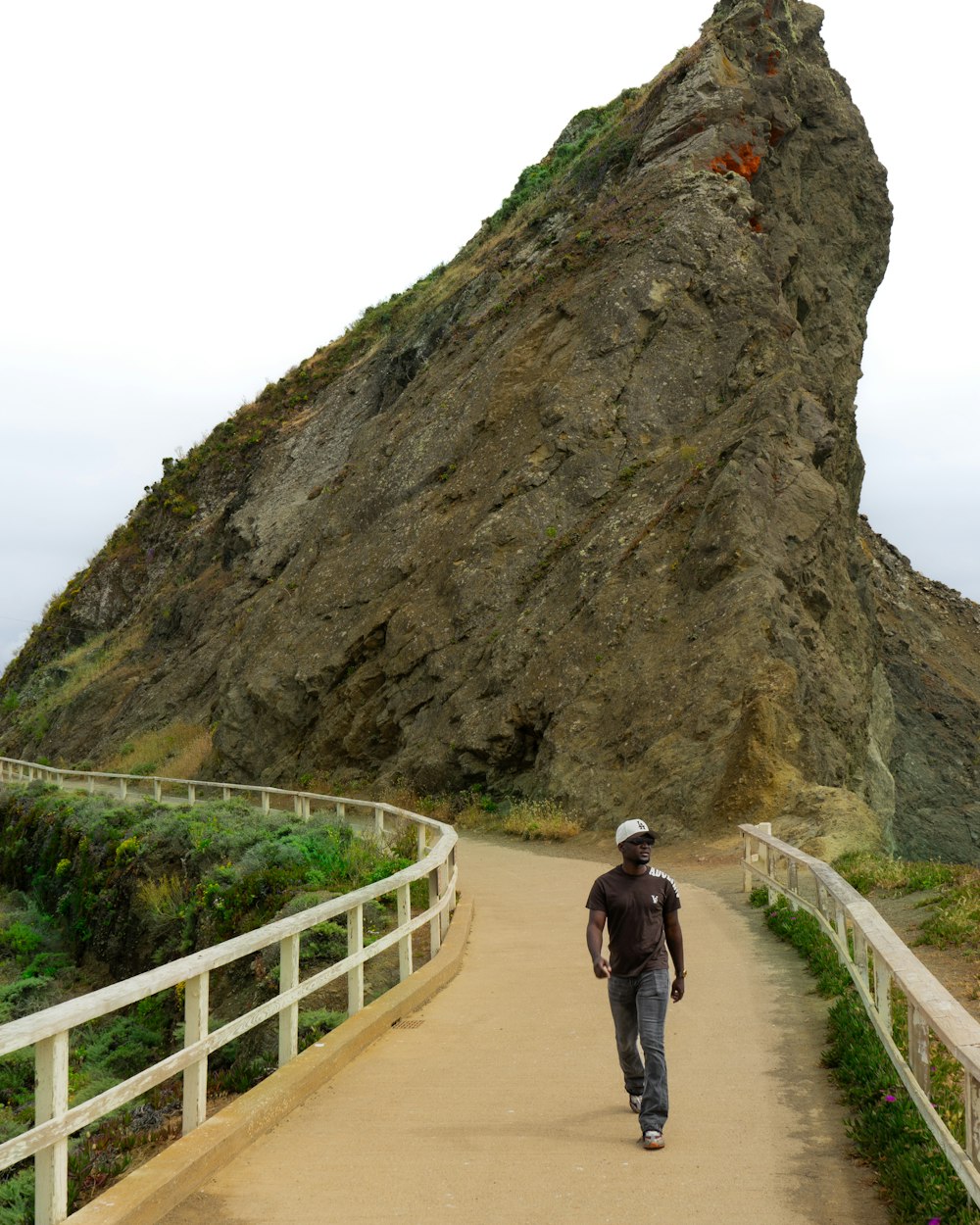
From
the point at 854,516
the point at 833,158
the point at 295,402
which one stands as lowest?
the point at 854,516

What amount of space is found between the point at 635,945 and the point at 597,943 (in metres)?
0.22

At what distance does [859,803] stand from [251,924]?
11459 millimetres

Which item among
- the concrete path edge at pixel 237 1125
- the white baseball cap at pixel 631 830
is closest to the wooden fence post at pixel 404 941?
the concrete path edge at pixel 237 1125

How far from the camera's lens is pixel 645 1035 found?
6.79 metres

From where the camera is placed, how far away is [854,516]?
1564 inches

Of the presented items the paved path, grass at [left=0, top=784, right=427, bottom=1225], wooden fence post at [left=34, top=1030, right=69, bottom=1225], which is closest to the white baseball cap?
the paved path

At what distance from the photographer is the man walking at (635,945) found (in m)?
6.94

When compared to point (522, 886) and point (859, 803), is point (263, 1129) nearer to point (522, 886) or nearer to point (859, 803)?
point (522, 886)

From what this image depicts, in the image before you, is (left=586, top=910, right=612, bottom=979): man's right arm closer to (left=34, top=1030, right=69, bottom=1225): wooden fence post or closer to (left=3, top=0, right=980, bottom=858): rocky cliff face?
(left=34, top=1030, right=69, bottom=1225): wooden fence post

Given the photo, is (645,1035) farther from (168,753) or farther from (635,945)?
(168,753)

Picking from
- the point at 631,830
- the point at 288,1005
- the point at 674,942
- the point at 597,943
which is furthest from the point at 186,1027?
the point at 674,942

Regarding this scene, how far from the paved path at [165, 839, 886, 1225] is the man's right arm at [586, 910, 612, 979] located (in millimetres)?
894

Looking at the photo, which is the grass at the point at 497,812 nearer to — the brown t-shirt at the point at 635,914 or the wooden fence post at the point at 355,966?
the wooden fence post at the point at 355,966

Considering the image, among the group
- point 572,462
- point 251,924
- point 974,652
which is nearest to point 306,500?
point 572,462
